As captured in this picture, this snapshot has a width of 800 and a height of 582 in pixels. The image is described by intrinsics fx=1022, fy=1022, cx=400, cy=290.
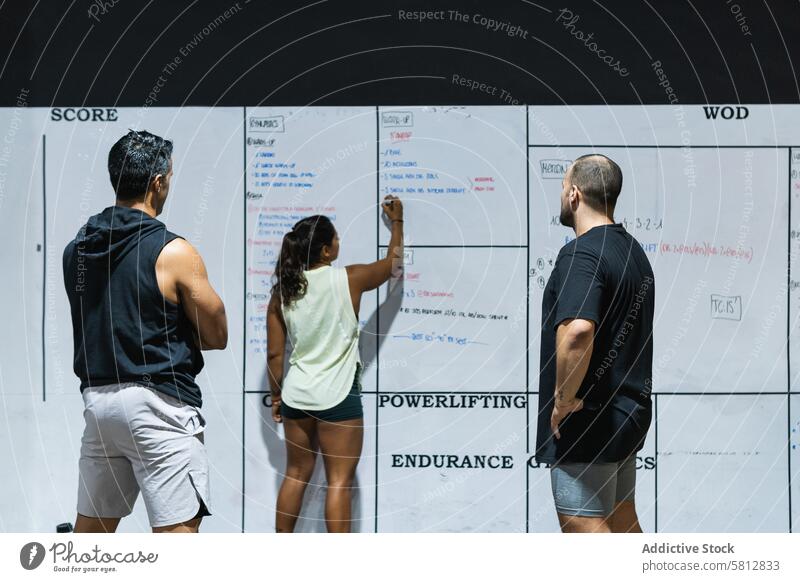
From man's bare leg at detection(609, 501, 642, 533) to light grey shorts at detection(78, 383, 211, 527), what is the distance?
1.54 m

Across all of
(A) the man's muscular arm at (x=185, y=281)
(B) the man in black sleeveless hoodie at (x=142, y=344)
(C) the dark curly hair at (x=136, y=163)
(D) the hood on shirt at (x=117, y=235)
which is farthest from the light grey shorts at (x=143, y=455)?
(C) the dark curly hair at (x=136, y=163)

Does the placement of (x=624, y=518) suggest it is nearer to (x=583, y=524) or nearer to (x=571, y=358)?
(x=583, y=524)

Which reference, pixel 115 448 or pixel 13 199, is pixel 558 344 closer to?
pixel 115 448

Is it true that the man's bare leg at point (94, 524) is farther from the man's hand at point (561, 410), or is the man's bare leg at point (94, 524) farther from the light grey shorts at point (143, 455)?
the man's hand at point (561, 410)

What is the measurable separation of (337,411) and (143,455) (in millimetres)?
1458

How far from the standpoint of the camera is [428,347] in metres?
5.14

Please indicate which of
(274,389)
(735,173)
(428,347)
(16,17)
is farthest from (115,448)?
(735,173)

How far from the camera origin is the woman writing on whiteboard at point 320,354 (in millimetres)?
4918

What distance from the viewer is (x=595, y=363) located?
3.71 m

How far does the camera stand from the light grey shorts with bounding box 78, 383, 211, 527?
358 cm

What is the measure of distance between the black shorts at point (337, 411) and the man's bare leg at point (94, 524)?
1.30 meters

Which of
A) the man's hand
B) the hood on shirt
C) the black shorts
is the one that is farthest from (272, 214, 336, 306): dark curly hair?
the man's hand

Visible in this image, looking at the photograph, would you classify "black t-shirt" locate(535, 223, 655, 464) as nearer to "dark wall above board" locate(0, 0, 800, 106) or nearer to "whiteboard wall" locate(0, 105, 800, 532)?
"whiteboard wall" locate(0, 105, 800, 532)

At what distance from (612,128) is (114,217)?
8.42ft
